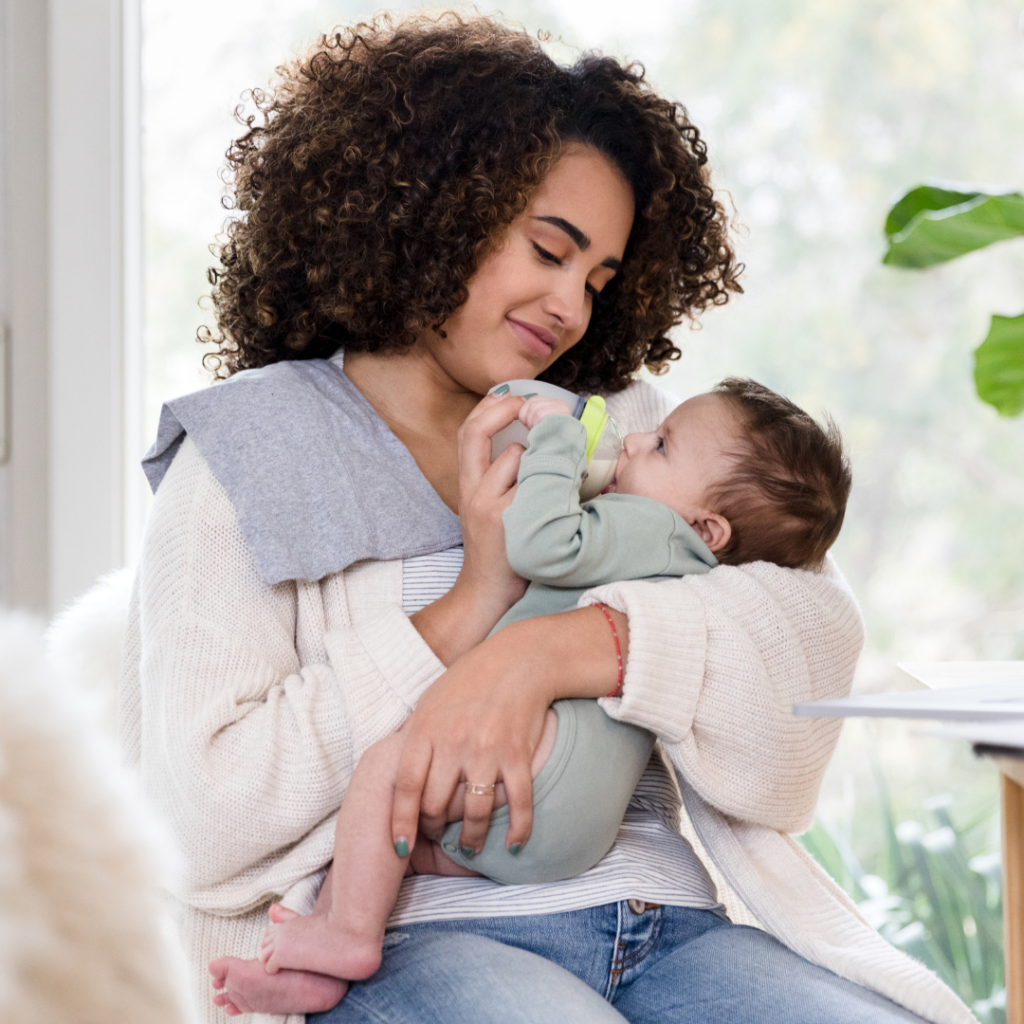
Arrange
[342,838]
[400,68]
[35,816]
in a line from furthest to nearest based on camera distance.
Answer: [400,68] → [342,838] → [35,816]

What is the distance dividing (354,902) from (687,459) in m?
0.63

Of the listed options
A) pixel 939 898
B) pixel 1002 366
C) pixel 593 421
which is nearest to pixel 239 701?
pixel 593 421

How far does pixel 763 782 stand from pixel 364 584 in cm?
50

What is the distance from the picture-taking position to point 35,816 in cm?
47

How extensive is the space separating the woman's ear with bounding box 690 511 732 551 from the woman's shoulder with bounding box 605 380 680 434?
0.95ft

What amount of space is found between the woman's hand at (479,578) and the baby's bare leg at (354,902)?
18 centimetres

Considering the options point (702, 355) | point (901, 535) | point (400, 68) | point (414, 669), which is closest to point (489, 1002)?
point (414, 669)

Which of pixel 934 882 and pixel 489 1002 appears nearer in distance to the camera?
pixel 489 1002

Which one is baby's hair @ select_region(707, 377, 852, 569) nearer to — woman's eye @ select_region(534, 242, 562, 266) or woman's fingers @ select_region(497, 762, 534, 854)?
woman's eye @ select_region(534, 242, 562, 266)

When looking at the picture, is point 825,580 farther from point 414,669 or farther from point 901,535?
point 901,535

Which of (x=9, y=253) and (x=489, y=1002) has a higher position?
(x=9, y=253)

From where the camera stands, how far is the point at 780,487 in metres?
1.18

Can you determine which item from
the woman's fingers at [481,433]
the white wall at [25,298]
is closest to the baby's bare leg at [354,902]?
the woman's fingers at [481,433]

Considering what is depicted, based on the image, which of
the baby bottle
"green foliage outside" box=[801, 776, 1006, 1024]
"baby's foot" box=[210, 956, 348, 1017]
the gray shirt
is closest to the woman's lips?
the baby bottle
